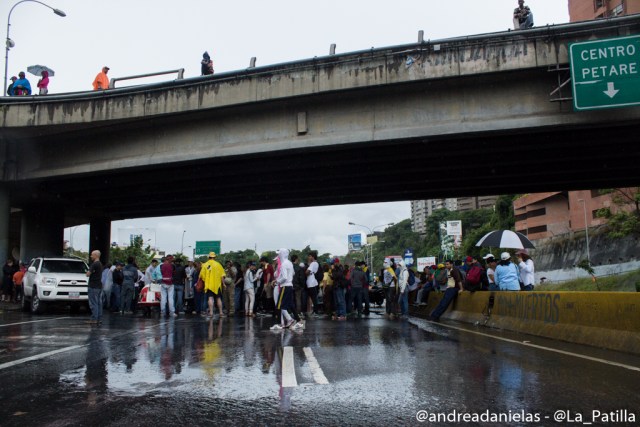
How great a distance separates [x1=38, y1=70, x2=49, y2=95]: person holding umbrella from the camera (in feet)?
69.7

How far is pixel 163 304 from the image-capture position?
58.0 ft

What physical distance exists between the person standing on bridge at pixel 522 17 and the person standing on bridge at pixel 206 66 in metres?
10.4

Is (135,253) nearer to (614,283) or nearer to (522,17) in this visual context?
(614,283)

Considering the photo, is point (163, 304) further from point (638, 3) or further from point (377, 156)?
point (638, 3)

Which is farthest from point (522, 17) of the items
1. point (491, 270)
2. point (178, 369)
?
point (178, 369)

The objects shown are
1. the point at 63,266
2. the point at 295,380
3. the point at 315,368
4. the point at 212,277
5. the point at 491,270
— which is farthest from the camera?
the point at 63,266

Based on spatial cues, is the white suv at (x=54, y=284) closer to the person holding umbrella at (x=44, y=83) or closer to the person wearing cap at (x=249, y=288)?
the person wearing cap at (x=249, y=288)

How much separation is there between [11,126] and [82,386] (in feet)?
58.7

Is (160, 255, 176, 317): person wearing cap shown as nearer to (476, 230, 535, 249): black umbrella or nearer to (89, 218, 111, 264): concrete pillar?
(476, 230, 535, 249): black umbrella

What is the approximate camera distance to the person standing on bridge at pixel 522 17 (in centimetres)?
1644

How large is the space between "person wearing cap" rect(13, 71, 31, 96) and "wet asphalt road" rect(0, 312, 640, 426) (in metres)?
15.1

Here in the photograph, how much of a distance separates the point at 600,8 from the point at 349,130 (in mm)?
56077

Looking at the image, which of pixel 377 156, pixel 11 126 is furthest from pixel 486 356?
pixel 11 126

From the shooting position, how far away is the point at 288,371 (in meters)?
6.44
